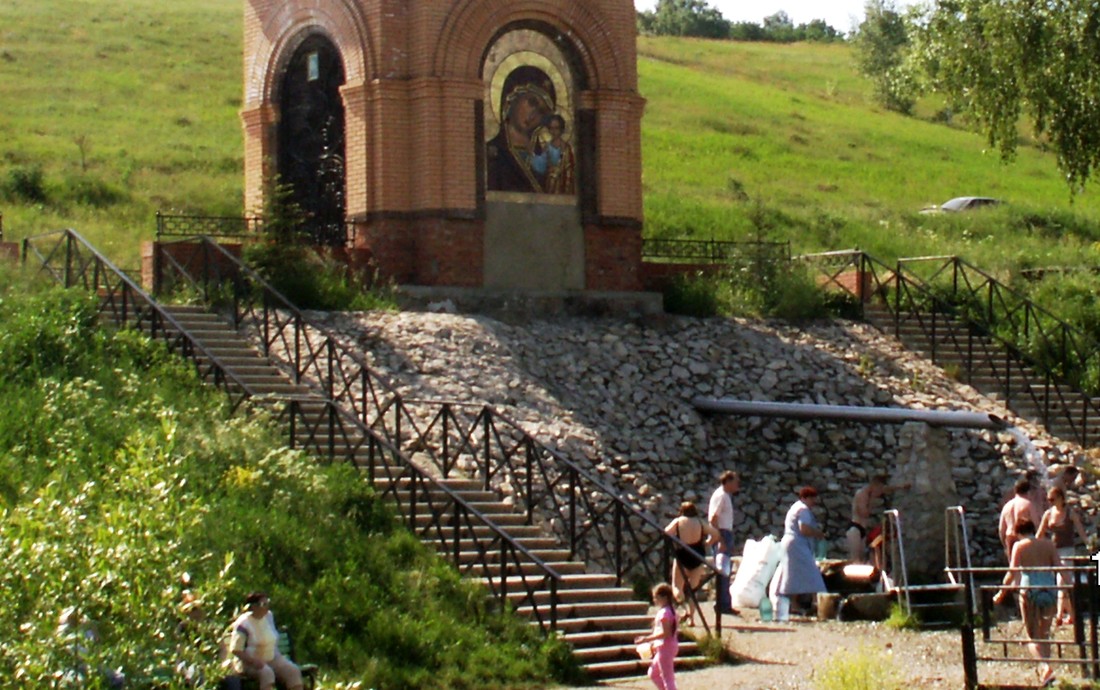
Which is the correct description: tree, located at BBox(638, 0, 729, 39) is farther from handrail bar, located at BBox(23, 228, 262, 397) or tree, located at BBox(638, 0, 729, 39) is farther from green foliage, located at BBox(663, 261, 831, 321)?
handrail bar, located at BBox(23, 228, 262, 397)

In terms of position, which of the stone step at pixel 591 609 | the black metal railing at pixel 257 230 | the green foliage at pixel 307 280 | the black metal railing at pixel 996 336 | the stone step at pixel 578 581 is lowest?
the stone step at pixel 591 609

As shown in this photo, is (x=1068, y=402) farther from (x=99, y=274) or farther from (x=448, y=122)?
(x=99, y=274)

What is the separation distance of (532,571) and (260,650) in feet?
15.5

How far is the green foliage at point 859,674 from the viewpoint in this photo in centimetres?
1321

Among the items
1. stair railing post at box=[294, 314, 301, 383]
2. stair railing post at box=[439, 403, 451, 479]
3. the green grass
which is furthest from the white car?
stair railing post at box=[439, 403, 451, 479]

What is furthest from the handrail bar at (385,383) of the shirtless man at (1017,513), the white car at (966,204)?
the white car at (966,204)

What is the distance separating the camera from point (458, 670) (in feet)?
51.0

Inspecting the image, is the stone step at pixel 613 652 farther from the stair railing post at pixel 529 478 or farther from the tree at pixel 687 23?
the tree at pixel 687 23

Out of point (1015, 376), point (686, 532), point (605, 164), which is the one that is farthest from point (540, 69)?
point (686, 532)

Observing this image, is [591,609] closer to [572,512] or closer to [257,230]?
[572,512]

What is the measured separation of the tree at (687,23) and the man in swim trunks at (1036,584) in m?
83.2

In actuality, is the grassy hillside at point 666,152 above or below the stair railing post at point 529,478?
above

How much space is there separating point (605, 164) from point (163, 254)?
658 cm

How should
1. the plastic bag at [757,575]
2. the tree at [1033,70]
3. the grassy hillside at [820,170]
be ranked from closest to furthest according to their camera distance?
the plastic bag at [757,575] < the tree at [1033,70] < the grassy hillside at [820,170]
